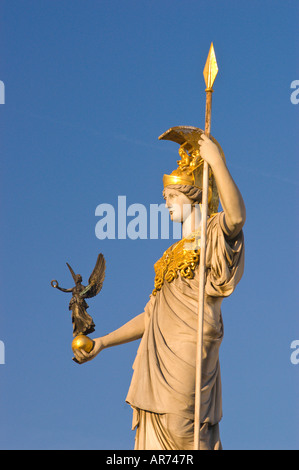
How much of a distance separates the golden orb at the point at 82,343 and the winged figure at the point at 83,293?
0.08 m

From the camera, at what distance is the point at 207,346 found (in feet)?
55.0

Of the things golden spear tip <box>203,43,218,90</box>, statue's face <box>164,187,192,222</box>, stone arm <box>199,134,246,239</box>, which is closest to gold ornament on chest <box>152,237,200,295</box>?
statue's face <box>164,187,192,222</box>

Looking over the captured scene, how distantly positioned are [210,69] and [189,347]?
299 cm

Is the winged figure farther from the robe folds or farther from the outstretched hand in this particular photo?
the robe folds

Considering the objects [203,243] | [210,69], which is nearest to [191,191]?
[203,243]

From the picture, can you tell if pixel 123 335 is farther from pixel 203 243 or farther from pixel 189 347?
pixel 203 243

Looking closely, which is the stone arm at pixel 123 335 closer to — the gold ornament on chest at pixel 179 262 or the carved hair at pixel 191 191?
the gold ornament on chest at pixel 179 262

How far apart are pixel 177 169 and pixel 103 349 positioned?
85.8 inches

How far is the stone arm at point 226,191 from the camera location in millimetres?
16406

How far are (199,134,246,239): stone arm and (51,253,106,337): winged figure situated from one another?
166 centimetres

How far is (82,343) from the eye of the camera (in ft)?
57.5

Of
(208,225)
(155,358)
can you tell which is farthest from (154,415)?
(208,225)

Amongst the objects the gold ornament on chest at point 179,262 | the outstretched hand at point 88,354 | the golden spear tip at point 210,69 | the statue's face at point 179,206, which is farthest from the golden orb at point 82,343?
the golden spear tip at point 210,69
